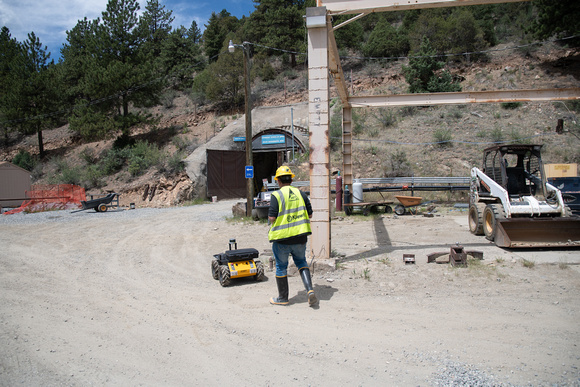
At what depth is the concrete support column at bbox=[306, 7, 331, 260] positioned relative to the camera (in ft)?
24.8

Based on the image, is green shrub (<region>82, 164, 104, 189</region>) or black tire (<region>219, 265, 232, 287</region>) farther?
green shrub (<region>82, 164, 104, 189</region>)

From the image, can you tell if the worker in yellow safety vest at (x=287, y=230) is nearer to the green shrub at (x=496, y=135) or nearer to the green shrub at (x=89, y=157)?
the green shrub at (x=496, y=135)

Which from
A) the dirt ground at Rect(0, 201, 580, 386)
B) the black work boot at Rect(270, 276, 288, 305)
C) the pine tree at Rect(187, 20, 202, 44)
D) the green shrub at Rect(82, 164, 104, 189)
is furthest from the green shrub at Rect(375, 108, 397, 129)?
the pine tree at Rect(187, 20, 202, 44)

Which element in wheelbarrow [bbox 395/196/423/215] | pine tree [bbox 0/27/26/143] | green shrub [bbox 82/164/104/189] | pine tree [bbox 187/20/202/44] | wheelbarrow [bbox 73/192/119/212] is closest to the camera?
wheelbarrow [bbox 395/196/423/215]

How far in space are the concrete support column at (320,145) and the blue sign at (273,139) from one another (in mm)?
19920

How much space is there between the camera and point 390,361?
149 inches

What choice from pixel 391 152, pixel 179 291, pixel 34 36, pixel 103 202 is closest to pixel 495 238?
pixel 179 291

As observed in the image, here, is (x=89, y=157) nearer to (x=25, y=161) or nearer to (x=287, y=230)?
(x=25, y=161)

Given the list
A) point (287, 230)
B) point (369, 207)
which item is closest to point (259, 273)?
point (287, 230)

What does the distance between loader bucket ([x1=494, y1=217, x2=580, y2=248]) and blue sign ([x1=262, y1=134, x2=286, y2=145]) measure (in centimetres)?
1995

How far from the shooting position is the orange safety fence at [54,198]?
22.6 m

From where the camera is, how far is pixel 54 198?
2394 cm

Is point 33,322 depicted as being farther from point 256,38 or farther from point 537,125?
point 256,38

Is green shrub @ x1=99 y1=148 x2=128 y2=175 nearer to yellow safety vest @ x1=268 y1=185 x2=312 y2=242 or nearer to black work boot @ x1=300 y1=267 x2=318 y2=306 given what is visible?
yellow safety vest @ x1=268 y1=185 x2=312 y2=242
